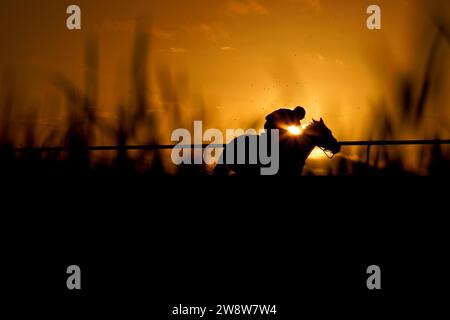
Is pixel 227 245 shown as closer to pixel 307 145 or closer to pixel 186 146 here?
pixel 186 146

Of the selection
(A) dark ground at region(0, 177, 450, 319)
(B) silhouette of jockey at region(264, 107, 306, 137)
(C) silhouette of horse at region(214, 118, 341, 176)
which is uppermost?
(B) silhouette of jockey at region(264, 107, 306, 137)

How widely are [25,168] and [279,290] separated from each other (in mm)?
5252

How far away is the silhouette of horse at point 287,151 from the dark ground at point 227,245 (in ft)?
0.73

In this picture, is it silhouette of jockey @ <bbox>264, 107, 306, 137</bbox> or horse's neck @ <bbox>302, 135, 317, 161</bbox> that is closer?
silhouette of jockey @ <bbox>264, 107, 306, 137</bbox>

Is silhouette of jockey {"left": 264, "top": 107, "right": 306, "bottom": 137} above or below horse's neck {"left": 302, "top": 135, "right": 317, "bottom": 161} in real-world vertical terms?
above

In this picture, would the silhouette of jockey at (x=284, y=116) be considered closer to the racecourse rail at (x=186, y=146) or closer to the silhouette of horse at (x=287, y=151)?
the silhouette of horse at (x=287, y=151)

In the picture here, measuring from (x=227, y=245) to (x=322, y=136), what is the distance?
259 centimetres

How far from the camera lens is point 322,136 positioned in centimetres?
1122

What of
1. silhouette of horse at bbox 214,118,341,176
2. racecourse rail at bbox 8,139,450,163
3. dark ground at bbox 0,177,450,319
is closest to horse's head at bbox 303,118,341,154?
silhouette of horse at bbox 214,118,341,176

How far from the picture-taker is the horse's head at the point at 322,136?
11039 millimetres

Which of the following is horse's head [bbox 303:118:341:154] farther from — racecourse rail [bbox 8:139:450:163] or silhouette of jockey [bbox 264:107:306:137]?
silhouette of jockey [bbox 264:107:306:137]

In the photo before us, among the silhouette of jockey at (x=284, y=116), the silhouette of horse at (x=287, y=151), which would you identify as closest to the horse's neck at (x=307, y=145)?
the silhouette of horse at (x=287, y=151)

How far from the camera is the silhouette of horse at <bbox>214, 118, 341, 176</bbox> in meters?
10.6

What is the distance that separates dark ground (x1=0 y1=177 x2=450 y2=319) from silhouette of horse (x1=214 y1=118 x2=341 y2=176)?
0.73 ft
